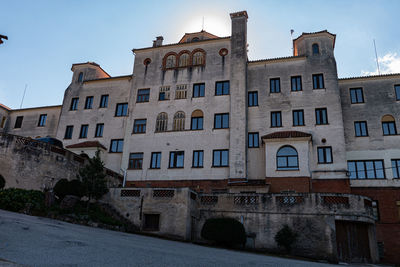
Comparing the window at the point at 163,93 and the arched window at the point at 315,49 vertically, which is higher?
the arched window at the point at 315,49

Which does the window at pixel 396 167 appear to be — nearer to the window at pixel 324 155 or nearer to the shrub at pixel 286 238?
the window at pixel 324 155

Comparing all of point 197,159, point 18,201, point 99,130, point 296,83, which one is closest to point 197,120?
point 197,159

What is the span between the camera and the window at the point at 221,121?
34.5 metres

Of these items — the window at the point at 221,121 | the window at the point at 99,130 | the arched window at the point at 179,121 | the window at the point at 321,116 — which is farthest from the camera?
the window at the point at 99,130

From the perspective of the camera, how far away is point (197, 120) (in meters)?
35.4

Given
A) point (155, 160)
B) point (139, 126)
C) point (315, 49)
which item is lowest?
point (155, 160)

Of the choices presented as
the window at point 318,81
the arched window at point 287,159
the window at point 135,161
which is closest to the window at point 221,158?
the arched window at point 287,159

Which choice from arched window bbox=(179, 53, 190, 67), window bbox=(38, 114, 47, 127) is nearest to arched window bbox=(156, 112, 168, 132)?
arched window bbox=(179, 53, 190, 67)

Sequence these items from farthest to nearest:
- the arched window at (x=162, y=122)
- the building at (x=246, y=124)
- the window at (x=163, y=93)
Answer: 1. the window at (x=163, y=93)
2. the arched window at (x=162, y=122)
3. the building at (x=246, y=124)

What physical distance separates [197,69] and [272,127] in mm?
10473

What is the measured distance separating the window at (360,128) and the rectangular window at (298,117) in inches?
213

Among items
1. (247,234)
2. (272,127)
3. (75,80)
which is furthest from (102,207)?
(75,80)

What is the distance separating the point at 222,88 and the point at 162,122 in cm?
723

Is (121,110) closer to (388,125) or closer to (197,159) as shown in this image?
(197,159)
